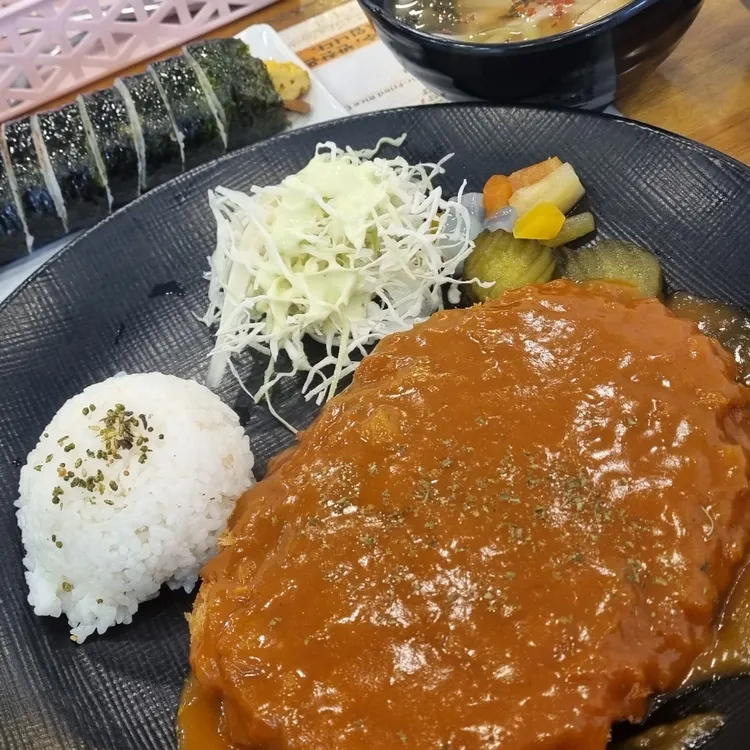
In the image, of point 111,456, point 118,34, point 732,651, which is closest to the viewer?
point 732,651

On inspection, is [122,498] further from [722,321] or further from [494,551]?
[722,321]

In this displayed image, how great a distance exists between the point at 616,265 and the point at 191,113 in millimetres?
1928

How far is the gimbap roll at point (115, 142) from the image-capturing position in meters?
3.21

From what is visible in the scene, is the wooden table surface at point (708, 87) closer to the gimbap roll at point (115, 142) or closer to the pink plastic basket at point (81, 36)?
the gimbap roll at point (115, 142)

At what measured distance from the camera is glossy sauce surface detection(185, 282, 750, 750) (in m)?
1.56

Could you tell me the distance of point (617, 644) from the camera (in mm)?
1573

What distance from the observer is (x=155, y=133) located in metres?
3.24

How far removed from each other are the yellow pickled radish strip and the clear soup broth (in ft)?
2.10

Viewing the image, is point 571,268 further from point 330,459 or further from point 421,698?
point 421,698

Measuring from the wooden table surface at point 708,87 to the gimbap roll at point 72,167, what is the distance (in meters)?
2.15

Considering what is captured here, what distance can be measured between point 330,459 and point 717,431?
92 centimetres

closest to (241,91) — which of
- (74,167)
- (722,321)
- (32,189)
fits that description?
(74,167)

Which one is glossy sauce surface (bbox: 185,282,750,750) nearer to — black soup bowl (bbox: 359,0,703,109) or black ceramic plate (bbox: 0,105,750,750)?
black ceramic plate (bbox: 0,105,750,750)

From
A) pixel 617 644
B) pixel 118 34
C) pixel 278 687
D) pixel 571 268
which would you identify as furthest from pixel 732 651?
pixel 118 34
